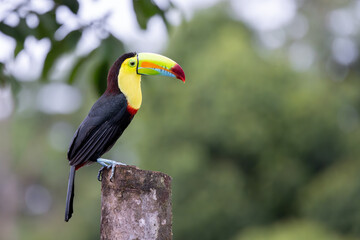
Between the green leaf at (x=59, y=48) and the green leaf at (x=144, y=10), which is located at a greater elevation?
the green leaf at (x=144, y=10)

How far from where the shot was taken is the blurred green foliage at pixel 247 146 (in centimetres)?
1014

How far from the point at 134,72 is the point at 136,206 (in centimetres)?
101

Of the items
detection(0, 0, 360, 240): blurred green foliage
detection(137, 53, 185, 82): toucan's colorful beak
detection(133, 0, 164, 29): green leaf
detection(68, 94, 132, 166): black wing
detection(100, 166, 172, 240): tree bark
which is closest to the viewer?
detection(100, 166, 172, 240): tree bark

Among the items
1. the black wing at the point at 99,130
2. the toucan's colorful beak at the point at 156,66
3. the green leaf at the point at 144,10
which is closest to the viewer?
the green leaf at the point at 144,10

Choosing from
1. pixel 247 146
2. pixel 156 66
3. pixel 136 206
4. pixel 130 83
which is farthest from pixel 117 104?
pixel 247 146

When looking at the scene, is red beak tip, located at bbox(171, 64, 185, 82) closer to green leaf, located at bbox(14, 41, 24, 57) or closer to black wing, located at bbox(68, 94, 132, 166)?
black wing, located at bbox(68, 94, 132, 166)

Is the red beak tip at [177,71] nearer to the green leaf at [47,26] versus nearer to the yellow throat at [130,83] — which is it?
the yellow throat at [130,83]

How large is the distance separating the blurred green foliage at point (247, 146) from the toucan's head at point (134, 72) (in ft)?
20.4

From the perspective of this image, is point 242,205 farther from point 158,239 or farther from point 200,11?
point 158,239

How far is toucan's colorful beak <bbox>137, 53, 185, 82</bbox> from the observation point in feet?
11.2

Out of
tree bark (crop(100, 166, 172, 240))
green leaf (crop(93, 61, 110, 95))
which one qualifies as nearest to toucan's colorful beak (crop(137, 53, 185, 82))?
green leaf (crop(93, 61, 110, 95))

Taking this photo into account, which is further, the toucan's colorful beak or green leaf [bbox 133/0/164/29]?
the toucan's colorful beak

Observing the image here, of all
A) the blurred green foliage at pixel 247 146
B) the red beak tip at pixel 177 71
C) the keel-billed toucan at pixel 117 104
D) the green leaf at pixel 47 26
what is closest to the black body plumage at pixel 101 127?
the keel-billed toucan at pixel 117 104

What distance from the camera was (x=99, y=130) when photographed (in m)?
3.38
